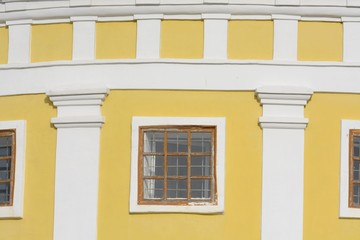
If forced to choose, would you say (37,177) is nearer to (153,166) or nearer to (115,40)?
(153,166)

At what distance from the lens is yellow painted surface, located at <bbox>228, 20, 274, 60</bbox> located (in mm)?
19844

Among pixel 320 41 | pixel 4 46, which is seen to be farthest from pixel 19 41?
pixel 320 41

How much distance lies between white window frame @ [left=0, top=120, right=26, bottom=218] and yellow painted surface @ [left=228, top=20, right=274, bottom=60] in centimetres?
299

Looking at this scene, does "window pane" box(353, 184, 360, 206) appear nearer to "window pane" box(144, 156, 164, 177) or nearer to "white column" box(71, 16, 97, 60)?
"window pane" box(144, 156, 164, 177)

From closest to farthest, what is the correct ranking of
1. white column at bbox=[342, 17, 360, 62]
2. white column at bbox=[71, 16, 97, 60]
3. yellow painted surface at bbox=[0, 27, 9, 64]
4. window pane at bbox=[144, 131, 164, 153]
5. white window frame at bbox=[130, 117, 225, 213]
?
1. white window frame at bbox=[130, 117, 225, 213]
2. window pane at bbox=[144, 131, 164, 153]
3. white column at bbox=[342, 17, 360, 62]
4. white column at bbox=[71, 16, 97, 60]
5. yellow painted surface at bbox=[0, 27, 9, 64]

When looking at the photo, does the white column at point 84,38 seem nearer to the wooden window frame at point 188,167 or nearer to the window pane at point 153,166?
the wooden window frame at point 188,167

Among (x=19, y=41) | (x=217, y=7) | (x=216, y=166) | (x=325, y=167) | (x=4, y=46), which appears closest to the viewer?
(x=216, y=166)

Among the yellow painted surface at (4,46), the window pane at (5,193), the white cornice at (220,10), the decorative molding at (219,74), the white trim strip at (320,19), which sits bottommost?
the window pane at (5,193)

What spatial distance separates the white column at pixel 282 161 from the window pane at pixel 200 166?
2.41 feet

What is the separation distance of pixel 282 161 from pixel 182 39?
2.10 meters

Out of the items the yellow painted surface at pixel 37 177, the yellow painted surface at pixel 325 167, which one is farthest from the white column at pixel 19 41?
the yellow painted surface at pixel 325 167

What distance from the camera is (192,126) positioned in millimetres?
19609

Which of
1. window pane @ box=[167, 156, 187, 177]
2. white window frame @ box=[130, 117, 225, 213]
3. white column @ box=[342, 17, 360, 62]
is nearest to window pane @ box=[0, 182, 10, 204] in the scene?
white window frame @ box=[130, 117, 225, 213]

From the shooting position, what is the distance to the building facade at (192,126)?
1955 cm
